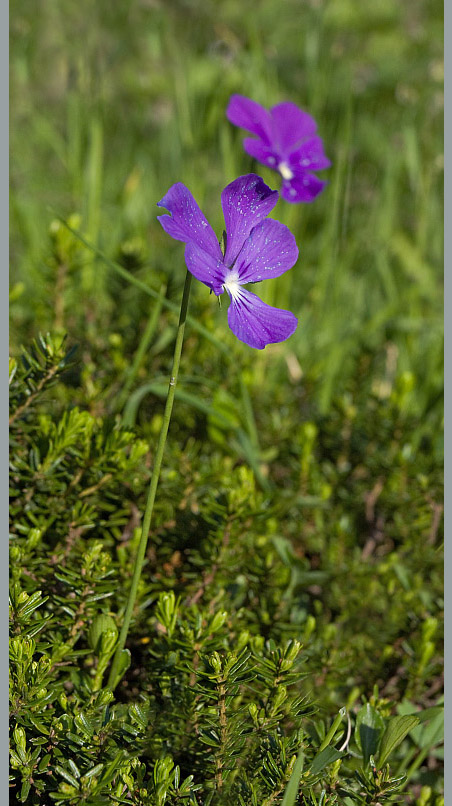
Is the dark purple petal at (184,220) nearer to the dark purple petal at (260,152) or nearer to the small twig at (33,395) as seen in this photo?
the small twig at (33,395)

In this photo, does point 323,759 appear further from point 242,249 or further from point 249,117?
point 249,117

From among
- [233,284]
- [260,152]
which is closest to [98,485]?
[233,284]

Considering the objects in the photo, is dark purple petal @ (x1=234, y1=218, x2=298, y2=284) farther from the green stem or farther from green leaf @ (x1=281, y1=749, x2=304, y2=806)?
green leaf @ (x1=281, y1=749, x2=304, y2=806)

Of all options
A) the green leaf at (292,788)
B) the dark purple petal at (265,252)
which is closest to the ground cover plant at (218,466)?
the green leaf at (292,788)

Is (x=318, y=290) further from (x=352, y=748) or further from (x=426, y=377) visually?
(x=352, y=748)

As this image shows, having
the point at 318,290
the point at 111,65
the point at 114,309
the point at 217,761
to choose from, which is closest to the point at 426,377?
the point at 318,290

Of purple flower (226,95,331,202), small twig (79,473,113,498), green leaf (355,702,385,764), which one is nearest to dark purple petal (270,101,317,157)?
purple flower (226,95,331,202)
